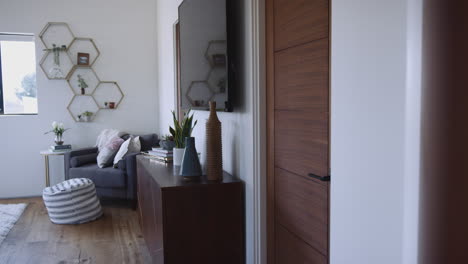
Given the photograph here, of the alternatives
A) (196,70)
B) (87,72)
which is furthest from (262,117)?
(87,72)

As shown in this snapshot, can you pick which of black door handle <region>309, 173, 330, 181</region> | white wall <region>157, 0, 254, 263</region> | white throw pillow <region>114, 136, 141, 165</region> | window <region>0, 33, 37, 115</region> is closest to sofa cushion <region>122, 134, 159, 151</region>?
white throw pillow <region>114, 136, 141, 165</region>

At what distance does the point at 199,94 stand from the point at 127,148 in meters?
1.85

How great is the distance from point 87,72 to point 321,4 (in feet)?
13.9

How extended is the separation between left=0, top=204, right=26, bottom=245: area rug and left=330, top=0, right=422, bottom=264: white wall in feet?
10.6

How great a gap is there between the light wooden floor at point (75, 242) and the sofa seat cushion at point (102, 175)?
0.34 metres

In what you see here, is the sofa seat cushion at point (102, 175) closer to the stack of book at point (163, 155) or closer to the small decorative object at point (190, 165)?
the stack of book at point (163, 155)

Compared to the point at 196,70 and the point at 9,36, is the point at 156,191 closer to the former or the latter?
the point at 196,70

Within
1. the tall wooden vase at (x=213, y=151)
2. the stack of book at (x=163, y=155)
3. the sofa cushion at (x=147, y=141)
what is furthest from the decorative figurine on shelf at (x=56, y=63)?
the tall wooden vase at (x=213, y=151)

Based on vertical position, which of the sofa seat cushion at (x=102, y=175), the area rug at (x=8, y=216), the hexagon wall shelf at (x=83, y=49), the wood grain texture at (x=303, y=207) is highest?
the hexagon wall shelf at (x=83, y=49)

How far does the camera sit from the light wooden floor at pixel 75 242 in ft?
10.2

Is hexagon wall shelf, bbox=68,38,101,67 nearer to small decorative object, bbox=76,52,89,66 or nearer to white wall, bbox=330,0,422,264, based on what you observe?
small decorative object, bbox=76,52,89,66

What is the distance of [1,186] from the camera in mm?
5047

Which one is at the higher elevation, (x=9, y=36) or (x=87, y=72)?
(x=9, y=36)

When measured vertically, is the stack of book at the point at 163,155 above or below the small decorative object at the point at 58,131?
below
